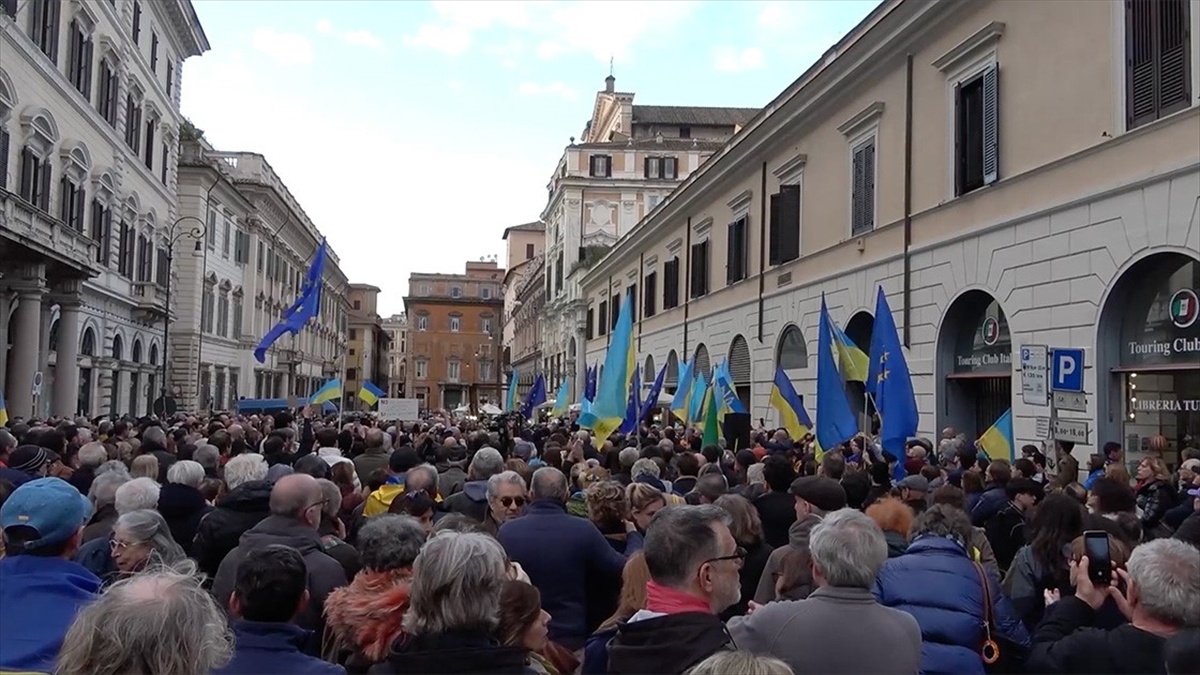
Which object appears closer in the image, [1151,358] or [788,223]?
[1151,358]

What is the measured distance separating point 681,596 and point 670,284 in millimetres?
32871

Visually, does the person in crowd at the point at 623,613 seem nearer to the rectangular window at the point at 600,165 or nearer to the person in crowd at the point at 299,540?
the person in crowd at the point at 299,540

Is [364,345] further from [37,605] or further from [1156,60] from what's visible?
[37,605]

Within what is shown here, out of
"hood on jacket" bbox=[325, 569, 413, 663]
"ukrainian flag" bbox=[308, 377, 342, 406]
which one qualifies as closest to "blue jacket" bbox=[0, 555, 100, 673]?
"hood on jacket" bbox=[325, 569, 413, 663]

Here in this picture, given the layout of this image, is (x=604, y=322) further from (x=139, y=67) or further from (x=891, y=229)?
(x=891, y=229)

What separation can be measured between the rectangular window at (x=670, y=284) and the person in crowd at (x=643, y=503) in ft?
96.0

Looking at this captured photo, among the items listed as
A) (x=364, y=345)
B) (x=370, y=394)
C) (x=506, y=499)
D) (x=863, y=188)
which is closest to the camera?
(x=506, y=499)

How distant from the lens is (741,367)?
27469 mm

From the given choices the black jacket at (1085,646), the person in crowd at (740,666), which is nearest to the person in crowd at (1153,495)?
the black jacket at (1085,646)

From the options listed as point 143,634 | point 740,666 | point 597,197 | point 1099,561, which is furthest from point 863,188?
point 597,197

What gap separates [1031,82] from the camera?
14.0 m

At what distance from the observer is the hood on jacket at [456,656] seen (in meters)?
3.11

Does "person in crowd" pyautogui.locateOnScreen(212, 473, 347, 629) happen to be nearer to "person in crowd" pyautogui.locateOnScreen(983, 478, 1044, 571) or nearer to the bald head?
the bald head

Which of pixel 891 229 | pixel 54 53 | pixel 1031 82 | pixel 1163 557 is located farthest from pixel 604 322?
pixel 1163 557
